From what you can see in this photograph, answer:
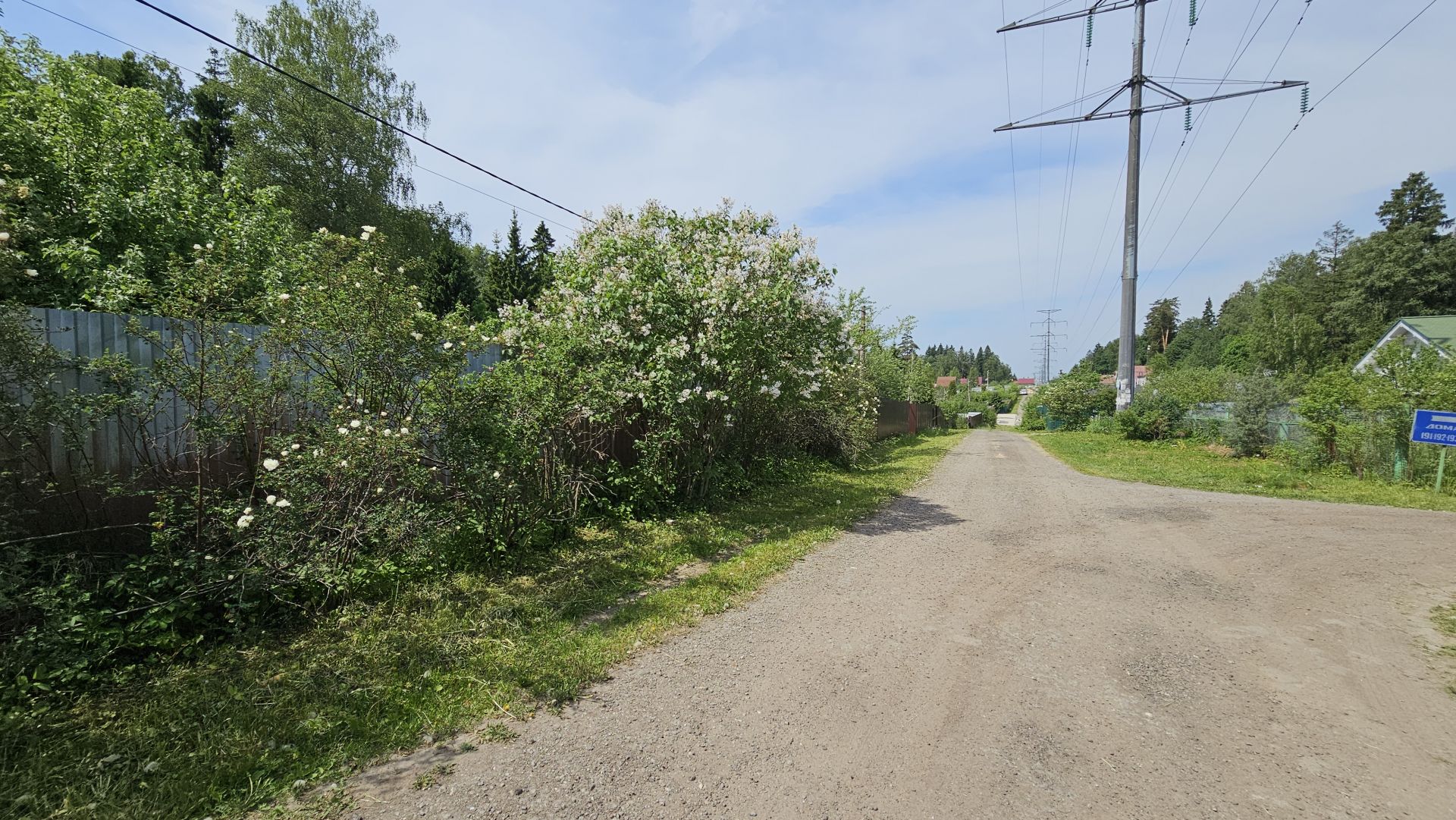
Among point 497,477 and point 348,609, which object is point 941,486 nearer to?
point 497,477

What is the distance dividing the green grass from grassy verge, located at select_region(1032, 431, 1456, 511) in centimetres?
1125

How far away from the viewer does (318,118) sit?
64.7ft

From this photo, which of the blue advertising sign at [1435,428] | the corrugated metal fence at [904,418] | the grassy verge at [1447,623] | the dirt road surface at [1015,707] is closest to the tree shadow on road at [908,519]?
the dirt road surface at [1015,707]

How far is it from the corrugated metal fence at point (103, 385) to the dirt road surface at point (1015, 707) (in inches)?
128

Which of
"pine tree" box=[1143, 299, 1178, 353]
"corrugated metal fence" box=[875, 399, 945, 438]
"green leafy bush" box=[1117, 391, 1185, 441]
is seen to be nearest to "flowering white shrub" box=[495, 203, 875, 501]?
"corrugated metal fence" box=[875, 399, 945, 438]

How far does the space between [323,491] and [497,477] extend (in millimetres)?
1355

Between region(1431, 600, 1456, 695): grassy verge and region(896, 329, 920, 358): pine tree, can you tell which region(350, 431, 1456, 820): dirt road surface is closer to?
region(1431, 600, 1456, 695): grassy verge

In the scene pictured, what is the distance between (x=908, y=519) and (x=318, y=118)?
22551 millimetres

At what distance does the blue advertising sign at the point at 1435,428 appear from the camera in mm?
10625

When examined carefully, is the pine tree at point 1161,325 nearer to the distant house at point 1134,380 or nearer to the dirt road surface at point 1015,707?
the distant house at point 1134,380

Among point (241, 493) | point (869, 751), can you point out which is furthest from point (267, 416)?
point (869, 751)

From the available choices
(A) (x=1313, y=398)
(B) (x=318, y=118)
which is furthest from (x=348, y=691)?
(B) (x=318, y=118)

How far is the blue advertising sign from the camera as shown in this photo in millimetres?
10625

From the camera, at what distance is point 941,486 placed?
12148mm
